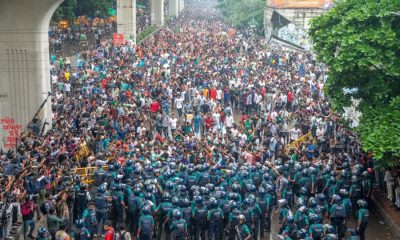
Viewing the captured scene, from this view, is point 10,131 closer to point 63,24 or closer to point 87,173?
point 87,173

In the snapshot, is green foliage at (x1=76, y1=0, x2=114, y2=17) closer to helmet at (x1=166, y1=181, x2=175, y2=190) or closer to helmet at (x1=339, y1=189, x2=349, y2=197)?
helmet at (x1=166, y1=181, x2=175, y2=190)

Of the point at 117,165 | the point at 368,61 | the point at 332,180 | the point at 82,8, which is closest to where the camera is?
the point at 332,180

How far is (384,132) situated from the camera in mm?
14062

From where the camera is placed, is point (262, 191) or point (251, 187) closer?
point (262, 191)

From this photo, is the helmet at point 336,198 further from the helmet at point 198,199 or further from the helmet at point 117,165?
the helmet at point 117,165

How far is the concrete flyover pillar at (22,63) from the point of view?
65.8 feet

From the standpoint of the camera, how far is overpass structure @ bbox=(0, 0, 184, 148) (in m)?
20.0

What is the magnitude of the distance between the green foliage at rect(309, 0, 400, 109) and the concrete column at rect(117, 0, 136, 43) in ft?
88.2

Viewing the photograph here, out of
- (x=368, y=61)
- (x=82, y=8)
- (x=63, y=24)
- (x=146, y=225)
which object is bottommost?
(x=146, y=225)

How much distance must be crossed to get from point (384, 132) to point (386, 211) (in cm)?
295

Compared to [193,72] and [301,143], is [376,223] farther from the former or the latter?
[193,72]

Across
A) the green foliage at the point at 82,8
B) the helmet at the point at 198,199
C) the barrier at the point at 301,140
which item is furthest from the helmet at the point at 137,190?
the green foliage at the point at 82,8

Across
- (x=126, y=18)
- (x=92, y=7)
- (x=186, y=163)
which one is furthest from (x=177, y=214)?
(x=92, y=7)

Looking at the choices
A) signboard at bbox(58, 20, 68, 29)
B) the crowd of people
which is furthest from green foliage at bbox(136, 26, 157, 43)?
the crowd of people
